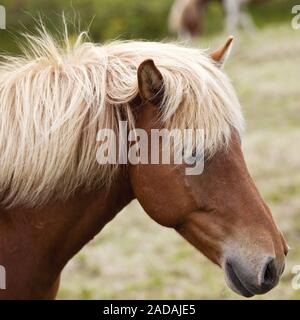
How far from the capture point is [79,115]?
2205mm

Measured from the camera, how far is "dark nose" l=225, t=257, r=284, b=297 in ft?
7.02

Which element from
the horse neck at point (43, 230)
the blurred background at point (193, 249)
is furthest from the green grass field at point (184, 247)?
the horse neck at point (43, 230)

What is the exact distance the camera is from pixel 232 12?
1583 centimetres

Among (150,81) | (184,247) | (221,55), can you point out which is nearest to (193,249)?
(184,247)

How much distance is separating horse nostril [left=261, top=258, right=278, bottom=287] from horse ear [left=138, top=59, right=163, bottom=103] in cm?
60

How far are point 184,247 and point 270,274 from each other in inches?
155

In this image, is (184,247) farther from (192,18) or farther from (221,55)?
(192,18)

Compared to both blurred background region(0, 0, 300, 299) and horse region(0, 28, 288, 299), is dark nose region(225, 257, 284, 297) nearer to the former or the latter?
horse region(0, 28, 288, 299)

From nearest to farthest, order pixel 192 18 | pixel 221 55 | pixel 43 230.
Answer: pixel 43 230 < pixel 221 55 < pixel 192 18

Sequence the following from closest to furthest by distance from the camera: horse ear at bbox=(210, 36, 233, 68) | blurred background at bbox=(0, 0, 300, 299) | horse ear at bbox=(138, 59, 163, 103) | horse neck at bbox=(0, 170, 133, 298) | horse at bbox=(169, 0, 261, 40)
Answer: horse ear at bbox=(138, 59, 163, 103) < horse neck at bbox=(0, 170, 133, 298) < horse ear at bbox=(210, 36, 233, 68) < blurred background at bbox=(0, 0, 300, 299) < horse at bbox=(169, 0, 261, 40)

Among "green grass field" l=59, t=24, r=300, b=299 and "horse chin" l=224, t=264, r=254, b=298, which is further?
"green grass field" l=59, t=24, r=300, b=299

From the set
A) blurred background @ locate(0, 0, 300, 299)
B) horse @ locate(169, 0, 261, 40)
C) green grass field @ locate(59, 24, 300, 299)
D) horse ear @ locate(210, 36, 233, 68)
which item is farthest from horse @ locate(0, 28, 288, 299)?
horse @ locate(169, 0, 261, 40)
